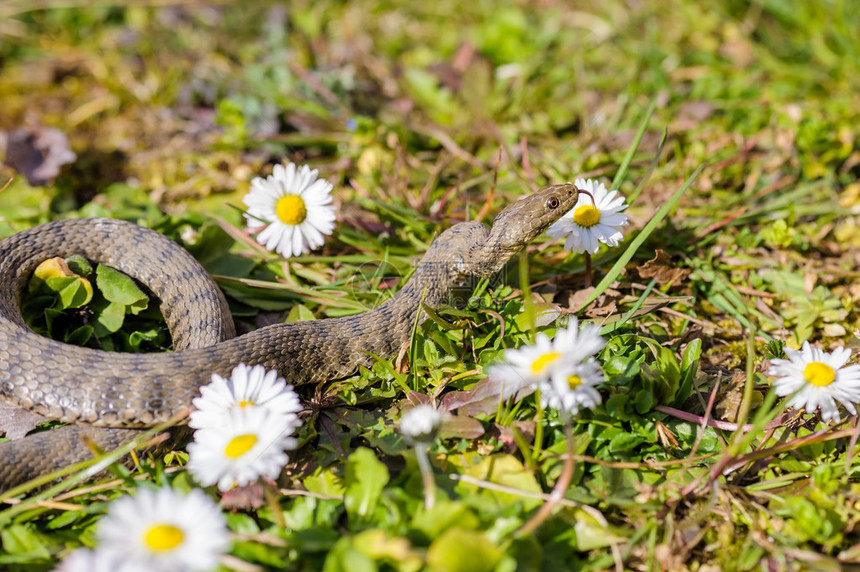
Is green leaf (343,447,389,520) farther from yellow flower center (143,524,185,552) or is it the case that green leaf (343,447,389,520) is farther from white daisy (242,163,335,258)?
white daisy (242,163,335,258)

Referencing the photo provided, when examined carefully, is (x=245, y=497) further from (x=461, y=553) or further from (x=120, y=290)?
(x=120, y=290)

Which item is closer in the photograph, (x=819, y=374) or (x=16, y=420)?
(x=819, y=374)

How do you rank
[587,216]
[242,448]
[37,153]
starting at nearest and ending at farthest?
[242,448] < [587,216] < [37,153]

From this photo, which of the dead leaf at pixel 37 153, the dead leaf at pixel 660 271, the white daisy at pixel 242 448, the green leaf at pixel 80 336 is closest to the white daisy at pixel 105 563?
the white daisy at pixel 242 448

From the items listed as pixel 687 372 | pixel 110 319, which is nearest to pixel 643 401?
pixel 687 372

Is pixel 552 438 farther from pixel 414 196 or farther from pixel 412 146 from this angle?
pixel 412 146

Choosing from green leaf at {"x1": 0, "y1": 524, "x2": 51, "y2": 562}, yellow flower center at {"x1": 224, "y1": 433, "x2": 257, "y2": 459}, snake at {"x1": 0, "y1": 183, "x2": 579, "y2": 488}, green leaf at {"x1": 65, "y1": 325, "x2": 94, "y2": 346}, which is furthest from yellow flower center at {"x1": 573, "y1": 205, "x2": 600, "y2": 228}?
green leaf at {"x1": 0, "y1": 524, "x2": 51, "y2": 562}

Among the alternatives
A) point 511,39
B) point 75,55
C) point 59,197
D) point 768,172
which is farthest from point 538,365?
point 75,55

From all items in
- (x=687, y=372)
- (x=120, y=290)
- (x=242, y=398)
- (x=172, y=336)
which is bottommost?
(x=687, y=372)
